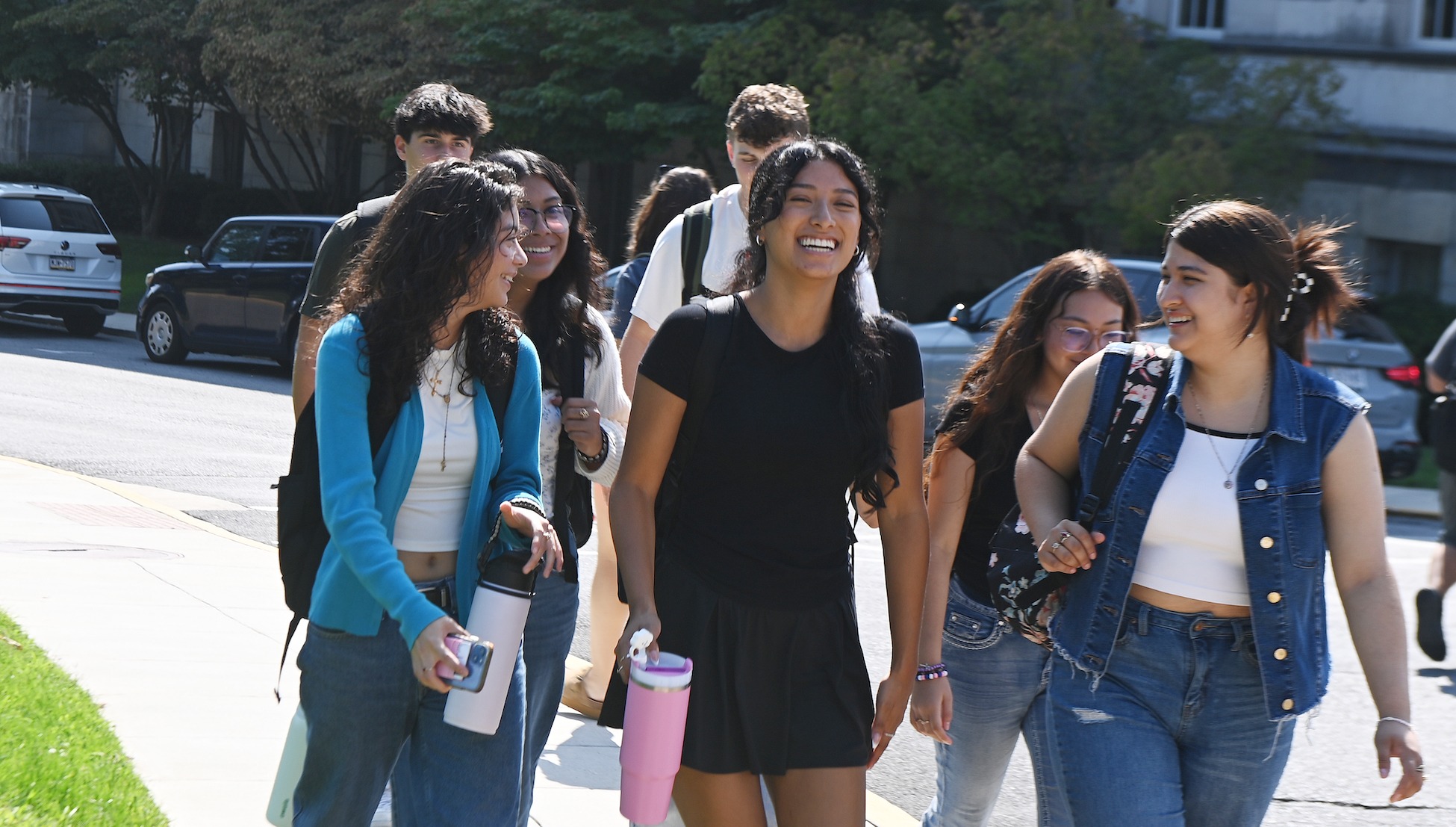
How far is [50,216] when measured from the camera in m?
21.0

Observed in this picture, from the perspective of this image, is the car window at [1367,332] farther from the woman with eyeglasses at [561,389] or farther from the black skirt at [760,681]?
the black skirt at [760,681]

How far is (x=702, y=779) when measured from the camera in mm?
3348

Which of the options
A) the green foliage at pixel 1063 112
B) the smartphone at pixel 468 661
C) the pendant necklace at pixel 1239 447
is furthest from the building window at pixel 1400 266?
the smartphone at pixel 468 661

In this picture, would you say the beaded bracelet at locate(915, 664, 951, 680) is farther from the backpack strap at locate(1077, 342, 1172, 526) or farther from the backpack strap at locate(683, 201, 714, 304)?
the backpack strap at locate(683, 201, 714, 304)

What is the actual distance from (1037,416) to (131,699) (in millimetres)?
3448

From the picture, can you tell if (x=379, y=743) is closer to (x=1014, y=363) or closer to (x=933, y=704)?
(x=933, y=704)

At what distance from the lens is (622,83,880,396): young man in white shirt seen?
5.04 meters

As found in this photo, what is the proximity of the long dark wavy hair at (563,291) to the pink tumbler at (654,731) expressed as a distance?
1219 mm

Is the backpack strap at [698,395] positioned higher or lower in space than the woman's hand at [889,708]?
higher

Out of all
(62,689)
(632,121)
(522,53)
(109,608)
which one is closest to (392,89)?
(522,53)

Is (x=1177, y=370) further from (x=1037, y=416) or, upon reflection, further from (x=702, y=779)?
(x=702, y=779)

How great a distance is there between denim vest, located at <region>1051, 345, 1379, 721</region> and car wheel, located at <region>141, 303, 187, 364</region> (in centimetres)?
1710

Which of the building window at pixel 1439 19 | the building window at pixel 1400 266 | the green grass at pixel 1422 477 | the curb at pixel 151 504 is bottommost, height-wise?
the curb at pixel 151 504

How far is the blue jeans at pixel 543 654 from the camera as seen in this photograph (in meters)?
3.79
